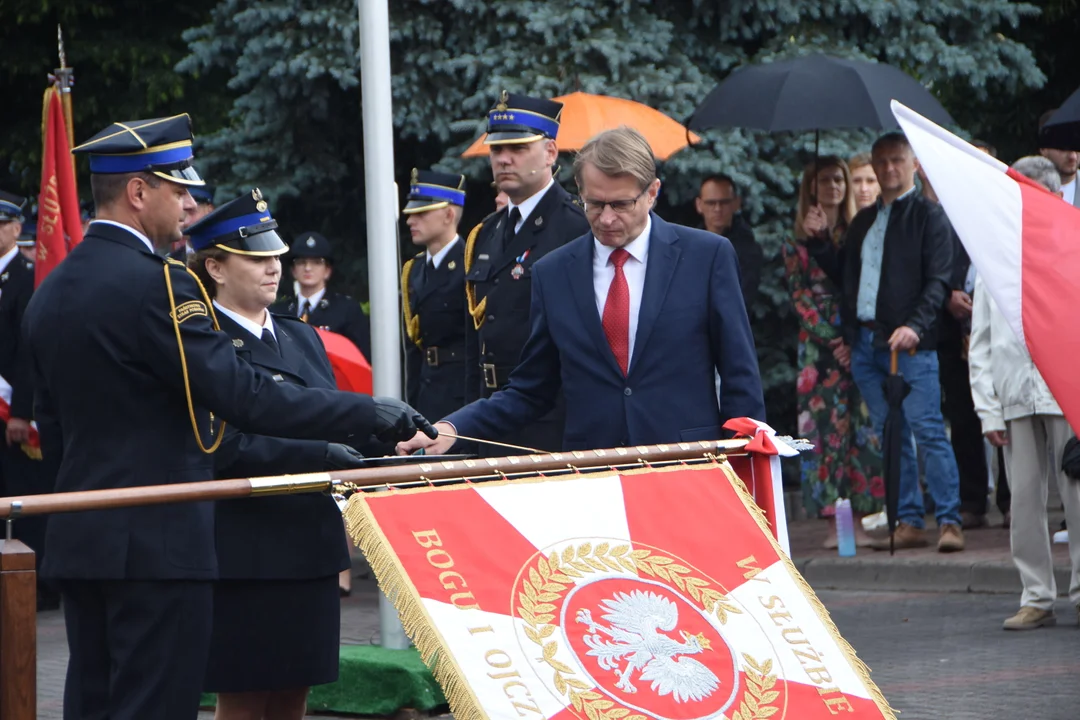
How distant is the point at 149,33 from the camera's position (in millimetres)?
15539

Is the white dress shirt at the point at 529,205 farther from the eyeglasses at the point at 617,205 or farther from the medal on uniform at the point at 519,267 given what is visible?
the eyeglasses at the point at 617,205

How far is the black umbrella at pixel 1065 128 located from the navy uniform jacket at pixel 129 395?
19.4 ft

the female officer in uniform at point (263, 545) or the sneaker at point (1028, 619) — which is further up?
the female officer in uniform at point (263, 545)

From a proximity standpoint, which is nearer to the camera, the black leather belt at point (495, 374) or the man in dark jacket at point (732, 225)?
the black leather belt at point (495, 374)

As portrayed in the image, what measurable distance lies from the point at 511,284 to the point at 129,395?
2.98 metres

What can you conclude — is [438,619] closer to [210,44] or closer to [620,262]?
[620,262]

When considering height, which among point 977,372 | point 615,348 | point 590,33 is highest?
point 590,33

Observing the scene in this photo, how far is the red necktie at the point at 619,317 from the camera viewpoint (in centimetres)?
521

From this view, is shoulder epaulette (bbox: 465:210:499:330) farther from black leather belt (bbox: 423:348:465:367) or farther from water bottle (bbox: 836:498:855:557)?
water bottle (bbox: 836:498:855:557)

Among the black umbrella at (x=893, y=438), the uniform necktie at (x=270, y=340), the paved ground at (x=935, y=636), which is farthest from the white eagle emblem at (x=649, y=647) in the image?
the black umbrella at (x=893, y=438)

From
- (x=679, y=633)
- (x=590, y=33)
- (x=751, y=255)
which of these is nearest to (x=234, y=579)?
(x=679, y=633)

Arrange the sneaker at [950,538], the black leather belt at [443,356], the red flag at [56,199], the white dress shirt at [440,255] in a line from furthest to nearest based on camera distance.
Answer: the red flag at [56,199], the sneaker at [950,538], the white dress shirt at [440,255], the black leather belt at [443,356]

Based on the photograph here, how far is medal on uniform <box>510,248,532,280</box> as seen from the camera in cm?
702

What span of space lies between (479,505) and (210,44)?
31.1 feet
